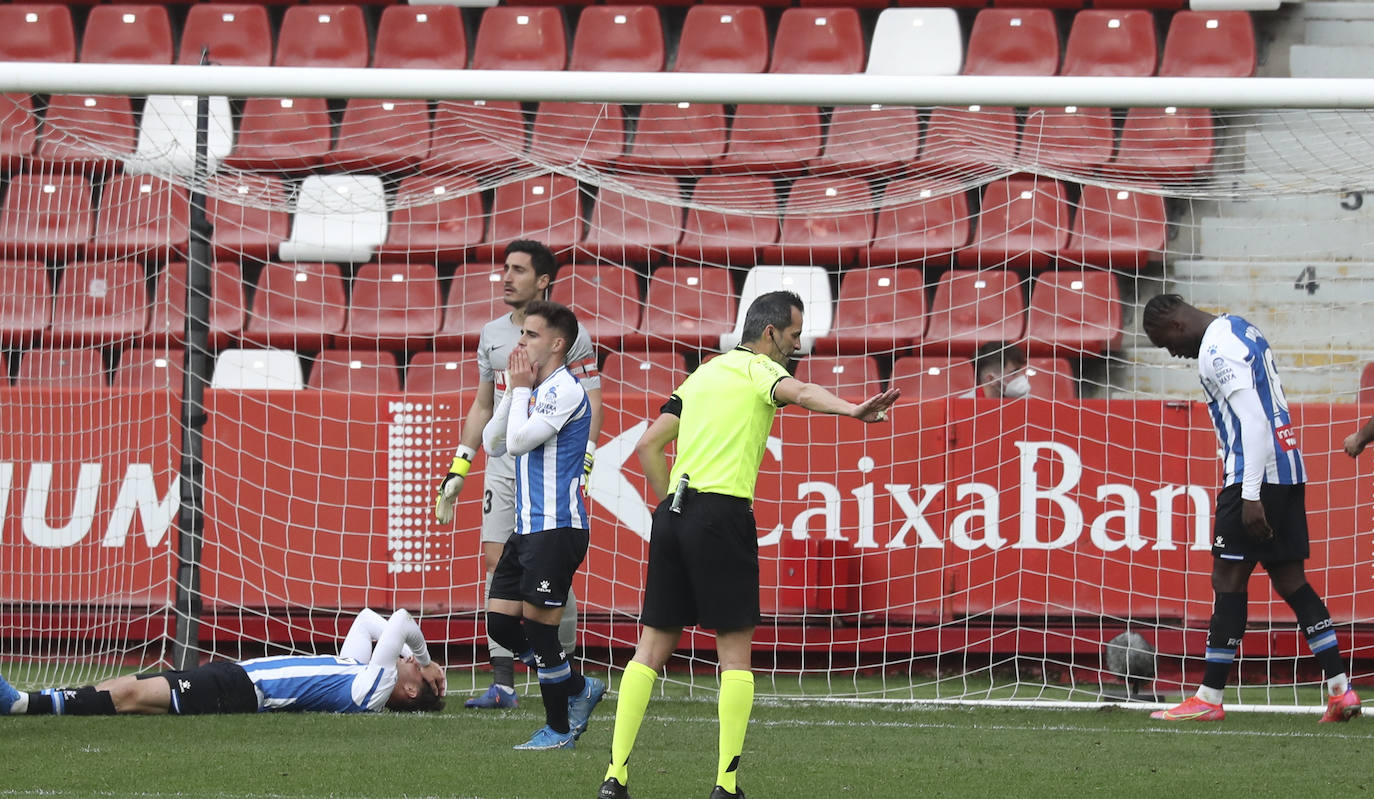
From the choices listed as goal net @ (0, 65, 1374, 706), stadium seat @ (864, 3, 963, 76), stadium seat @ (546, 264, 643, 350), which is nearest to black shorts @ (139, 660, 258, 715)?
goal net @ (0, 65, 1374, 706)

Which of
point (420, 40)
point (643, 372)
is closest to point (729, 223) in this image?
point (643, 372)

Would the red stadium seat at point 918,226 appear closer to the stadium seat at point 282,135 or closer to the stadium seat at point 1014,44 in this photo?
the stadium seat at point 1014,44

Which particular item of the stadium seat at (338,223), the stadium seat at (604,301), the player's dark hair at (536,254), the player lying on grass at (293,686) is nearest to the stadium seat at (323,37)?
the stadium seat at (338,223)

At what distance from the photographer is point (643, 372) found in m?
8.92

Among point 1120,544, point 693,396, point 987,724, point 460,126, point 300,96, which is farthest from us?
point 460,126

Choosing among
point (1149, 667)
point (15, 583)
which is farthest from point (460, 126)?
point (1149, 667)

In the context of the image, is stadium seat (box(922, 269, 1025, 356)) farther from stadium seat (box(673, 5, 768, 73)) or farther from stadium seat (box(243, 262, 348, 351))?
stadium seat (box(243, 262, 348, 351))

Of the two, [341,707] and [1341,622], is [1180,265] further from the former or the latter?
[341,707]

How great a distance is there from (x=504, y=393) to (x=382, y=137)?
470 cm

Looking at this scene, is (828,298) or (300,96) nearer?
(300,96)

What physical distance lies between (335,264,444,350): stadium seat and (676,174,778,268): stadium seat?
5.14 feet

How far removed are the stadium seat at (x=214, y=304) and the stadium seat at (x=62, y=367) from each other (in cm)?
40

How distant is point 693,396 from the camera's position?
15.7ft

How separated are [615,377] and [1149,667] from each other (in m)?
3.39
